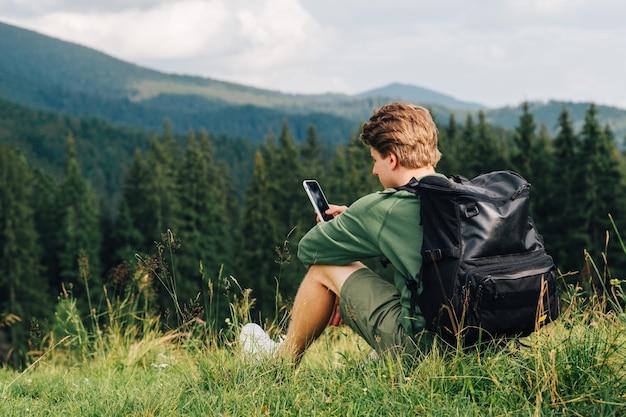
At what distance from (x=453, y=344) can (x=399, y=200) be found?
717 millimetres

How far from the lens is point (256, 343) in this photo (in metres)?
3.76

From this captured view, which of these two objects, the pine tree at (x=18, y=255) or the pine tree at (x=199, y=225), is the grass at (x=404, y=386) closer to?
the pine tree at (x=18, y=255)

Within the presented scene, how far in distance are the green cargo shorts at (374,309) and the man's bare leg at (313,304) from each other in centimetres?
8

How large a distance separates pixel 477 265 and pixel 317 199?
1.29m

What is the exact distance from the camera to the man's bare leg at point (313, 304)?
3859 mm

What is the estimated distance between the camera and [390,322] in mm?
3678

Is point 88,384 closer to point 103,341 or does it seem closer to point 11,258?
point 103,341

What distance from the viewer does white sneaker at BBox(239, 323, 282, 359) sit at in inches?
144

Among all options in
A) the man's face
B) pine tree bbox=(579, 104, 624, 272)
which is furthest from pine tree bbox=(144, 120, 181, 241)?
the man's face

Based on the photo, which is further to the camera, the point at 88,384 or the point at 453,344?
the point at 88,384

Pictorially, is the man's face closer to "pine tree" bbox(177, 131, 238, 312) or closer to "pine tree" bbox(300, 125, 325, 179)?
"pine tree" bbox(177, 131, 238, 312)

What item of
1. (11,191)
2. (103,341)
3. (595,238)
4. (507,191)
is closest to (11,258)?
(11,191)

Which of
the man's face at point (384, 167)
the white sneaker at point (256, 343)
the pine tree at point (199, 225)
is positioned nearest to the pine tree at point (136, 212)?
the pine tree at point (199, 225)

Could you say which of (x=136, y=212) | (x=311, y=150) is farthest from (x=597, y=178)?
(x=311, y=150)
